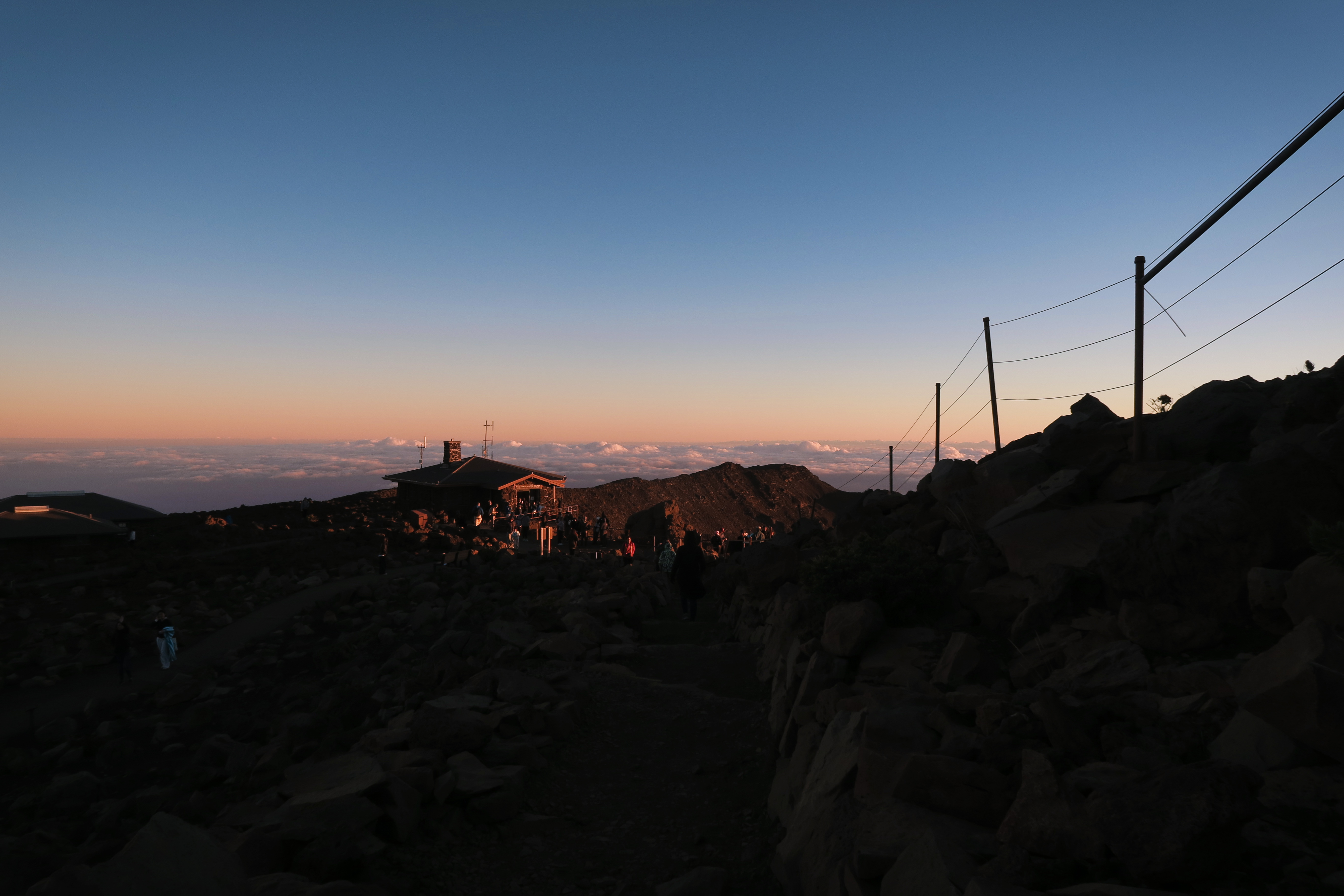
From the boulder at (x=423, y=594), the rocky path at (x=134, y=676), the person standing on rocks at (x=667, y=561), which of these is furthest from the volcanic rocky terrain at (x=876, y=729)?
the person standing on rocks at (x=667, y=561)

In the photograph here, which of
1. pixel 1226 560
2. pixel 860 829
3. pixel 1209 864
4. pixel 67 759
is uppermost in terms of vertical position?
pixel 1226 560

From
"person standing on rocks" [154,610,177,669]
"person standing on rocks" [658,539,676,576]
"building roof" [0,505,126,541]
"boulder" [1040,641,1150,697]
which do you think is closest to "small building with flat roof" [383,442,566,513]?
"building roof" [0,505,126,541]

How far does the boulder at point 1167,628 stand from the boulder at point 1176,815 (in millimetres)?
2931

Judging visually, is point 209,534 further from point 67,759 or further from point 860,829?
point 860,829

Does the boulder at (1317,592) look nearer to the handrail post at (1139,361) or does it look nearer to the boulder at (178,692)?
the handrail post at (1139,361)

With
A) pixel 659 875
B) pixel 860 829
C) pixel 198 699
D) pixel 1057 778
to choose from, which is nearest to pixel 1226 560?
pixel 1057 778

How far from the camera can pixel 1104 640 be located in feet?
20.0

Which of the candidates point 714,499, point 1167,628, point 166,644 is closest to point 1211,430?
point 1167,628

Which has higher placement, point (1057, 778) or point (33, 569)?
point (1057, 778)

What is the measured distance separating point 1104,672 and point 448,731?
6.03 metres

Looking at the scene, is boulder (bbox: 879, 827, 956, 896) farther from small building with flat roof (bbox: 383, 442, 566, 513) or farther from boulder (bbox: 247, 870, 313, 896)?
small building with flat roof (bbox: 383, 442, 566, 513)

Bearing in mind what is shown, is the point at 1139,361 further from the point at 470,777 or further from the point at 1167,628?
the point at 470,777

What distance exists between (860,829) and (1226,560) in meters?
4.03

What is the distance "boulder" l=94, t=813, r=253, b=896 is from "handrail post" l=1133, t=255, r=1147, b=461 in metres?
9.83
